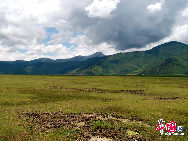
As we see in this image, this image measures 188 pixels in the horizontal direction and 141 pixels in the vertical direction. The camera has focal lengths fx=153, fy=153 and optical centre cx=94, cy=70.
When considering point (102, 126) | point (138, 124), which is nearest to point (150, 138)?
point (138, 124)

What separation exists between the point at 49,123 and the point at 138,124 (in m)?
11.4

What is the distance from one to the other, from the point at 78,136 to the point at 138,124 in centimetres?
830

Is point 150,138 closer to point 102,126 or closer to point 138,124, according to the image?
point 138,124

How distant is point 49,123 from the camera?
19.8m

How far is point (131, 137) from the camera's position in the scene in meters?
15.2

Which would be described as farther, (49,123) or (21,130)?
(49,123)

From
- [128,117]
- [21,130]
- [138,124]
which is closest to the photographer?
[21,130]

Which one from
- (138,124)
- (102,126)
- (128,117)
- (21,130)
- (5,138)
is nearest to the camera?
(5,138)

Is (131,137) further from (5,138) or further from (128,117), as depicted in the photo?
(5,138)

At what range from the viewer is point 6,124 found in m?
18.8

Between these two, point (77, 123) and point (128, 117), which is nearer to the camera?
point (77, 123)

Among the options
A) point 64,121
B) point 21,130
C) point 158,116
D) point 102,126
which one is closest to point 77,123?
point 64,121

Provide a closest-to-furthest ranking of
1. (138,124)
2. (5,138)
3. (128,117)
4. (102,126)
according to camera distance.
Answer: (5,138) < (102,126) < (138,124) < (128,117)

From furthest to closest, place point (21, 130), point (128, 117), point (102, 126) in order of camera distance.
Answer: point (128, 117) < point (102, 126) < point (21, 130)
